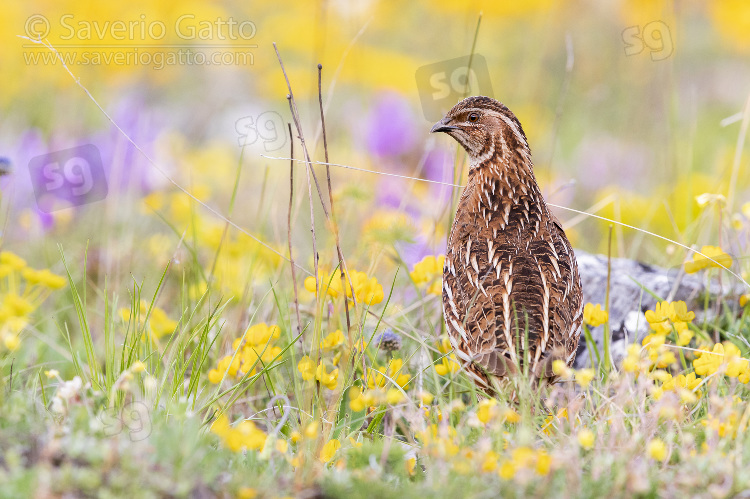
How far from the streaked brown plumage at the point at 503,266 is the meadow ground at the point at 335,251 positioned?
16cm

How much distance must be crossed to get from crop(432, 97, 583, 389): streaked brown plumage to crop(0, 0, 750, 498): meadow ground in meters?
0.16

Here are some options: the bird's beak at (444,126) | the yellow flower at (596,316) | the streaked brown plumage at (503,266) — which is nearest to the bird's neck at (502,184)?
the streaked brown plumage at (503,266)

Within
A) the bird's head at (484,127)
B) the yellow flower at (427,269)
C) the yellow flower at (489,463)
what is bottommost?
the yellow flower at (489,463)

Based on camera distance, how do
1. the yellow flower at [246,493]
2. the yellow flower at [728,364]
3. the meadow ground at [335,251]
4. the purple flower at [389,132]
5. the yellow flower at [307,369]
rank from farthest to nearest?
the purple flower at [389,132]
the yellow flower at [307,369]
the yellow flower at [728,364]
the meadow ground at [335,251]
the yellow flower at [246,493]

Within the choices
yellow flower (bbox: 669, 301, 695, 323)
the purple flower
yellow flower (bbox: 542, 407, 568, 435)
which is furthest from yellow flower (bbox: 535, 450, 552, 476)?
the purple flower

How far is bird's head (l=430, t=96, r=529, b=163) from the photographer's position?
4.78 meters

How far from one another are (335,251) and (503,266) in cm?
219

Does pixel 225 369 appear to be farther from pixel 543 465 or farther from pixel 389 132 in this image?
pixel 389 132

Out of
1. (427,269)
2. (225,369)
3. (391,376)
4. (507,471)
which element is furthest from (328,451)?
(427,269)

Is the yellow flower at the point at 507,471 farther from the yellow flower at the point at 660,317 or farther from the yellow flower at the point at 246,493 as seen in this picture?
the yellow flower at the point at 660,317

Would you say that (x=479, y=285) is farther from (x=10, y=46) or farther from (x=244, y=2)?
(x=244, y=2)

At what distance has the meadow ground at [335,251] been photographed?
280 centimetres

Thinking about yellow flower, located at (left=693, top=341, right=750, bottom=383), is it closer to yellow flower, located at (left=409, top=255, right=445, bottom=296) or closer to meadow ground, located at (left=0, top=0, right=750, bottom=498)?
meadow ground, located at (left=0, top=0, right=750, bottom=498)

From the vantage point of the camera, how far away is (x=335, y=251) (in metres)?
6.20
